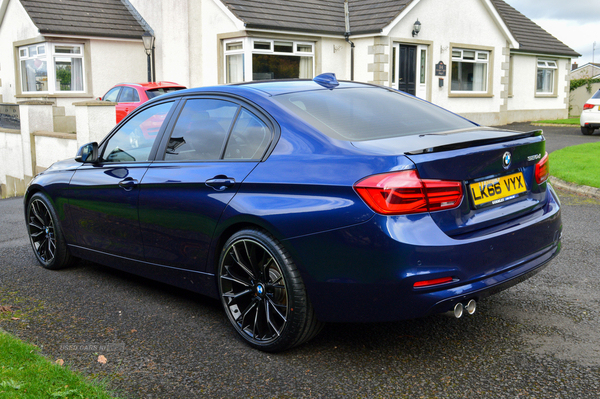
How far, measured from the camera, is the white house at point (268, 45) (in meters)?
Result: 19.9

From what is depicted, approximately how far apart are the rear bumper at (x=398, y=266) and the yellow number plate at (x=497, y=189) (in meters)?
0.19

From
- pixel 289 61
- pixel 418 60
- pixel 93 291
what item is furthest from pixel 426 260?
pixel 418 60

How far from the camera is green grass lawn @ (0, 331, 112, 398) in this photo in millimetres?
3057

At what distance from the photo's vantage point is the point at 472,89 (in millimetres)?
24047

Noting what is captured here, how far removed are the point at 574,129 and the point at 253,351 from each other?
2168 centimetres

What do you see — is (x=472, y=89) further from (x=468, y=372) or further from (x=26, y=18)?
(x=468, y=372)

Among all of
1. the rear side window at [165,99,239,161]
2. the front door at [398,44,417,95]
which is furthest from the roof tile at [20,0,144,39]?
the rear side window at [165,99,239,161]

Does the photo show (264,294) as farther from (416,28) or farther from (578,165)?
(416,28)

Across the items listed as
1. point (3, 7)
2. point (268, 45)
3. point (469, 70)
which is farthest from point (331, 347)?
point (3, 7)

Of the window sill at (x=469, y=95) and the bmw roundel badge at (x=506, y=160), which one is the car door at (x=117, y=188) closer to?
the bmw roundel badge at (x=506, y=160)

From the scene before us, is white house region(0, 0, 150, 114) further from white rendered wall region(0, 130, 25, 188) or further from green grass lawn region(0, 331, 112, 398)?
green grass lawn region(0, 331, 112, 398)

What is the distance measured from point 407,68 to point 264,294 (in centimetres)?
1908

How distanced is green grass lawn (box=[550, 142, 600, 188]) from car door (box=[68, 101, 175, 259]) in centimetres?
697

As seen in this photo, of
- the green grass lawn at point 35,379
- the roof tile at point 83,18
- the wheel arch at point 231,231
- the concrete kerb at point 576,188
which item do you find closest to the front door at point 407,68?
the roof tile at point 83,18
